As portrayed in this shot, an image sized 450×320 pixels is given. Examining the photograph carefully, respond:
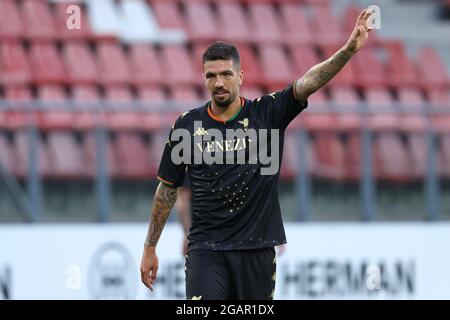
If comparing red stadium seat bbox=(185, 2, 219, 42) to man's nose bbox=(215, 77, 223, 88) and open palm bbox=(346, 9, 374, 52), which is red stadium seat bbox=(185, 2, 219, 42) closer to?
man's nose bbox=(215, 77, 223, 88)

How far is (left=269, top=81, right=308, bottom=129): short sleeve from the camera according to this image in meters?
6.24

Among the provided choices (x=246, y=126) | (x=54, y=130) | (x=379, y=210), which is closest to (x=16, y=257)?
(x=54, y=130)

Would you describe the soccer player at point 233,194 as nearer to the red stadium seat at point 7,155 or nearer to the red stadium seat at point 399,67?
the red stadium seat at point 7,155

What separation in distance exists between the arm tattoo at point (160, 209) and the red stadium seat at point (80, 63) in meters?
6.34

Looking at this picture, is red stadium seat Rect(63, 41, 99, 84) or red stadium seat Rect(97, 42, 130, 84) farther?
red stadium seat Rect(97, 42, 130, 84)

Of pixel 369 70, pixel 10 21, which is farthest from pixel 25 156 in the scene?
pixel 369 70

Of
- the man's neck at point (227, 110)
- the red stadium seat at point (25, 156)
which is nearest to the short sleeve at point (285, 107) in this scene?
the man's neck at point (227, 110)

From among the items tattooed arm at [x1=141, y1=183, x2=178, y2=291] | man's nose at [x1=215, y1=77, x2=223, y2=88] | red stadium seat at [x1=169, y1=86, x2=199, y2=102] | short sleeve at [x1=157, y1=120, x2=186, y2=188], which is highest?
red stadium seat at [x1=169, y1=86, x2=199, y2=102]

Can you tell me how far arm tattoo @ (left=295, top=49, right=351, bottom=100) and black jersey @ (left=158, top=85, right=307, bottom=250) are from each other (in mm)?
103

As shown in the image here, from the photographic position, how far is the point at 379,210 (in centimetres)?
1144

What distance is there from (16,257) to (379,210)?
11.8 ft

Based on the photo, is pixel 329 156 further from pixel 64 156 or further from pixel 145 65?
pixel 145 65

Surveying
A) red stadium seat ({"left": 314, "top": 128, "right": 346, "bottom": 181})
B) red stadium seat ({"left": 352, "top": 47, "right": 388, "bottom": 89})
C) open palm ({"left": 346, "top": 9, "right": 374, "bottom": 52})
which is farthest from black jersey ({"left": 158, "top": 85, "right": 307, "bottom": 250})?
red stadium seat ({"left": 352, "top": 47, "right": 388, "bottom": 89})
